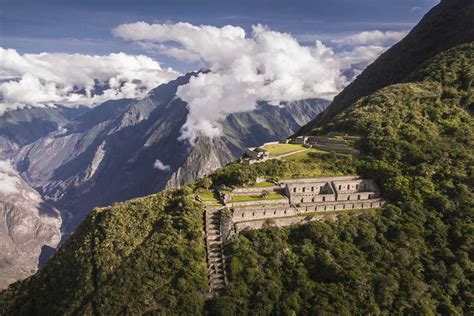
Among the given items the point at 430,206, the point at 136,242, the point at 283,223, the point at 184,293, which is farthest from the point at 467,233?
the point at 136,242

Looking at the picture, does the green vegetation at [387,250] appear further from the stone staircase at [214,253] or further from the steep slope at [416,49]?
the steep slope at [416,49]

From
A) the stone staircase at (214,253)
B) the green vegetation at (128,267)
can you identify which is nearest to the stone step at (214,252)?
the stone staircase at (214,253)

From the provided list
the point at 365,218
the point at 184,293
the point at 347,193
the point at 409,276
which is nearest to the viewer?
the point at 184,293

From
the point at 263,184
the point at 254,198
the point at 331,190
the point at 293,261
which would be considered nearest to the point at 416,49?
the point at 331,190

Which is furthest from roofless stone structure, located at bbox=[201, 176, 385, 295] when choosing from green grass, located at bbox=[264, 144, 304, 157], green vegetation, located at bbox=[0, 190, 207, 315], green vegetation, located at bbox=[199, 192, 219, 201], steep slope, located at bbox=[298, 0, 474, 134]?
steep slope, located at bbox=[298, 0, 474, 134]

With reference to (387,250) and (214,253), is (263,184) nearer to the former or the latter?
(214,253)

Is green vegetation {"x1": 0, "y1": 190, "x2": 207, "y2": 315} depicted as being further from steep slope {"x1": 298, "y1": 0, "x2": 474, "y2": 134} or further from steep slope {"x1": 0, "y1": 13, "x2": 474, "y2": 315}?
steep slope {"x1": 298, "y1": 0, "x2": 474, "y2": 134}

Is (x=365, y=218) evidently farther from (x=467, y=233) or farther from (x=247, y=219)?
(x=247, y=219)
